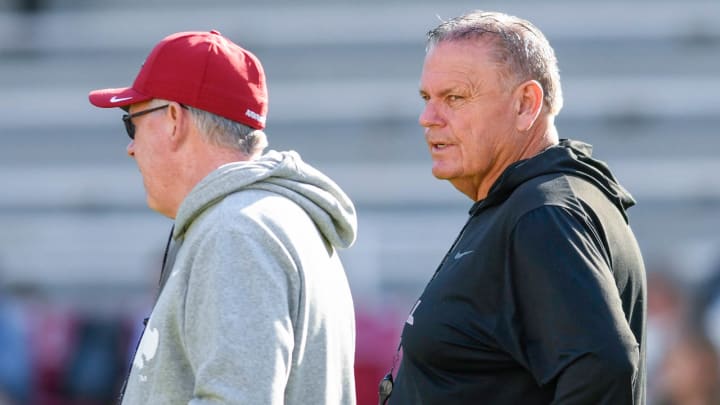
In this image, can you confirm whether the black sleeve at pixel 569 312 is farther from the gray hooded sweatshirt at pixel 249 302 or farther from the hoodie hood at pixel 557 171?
the gray hooded sweatshirt at pixel 249 302

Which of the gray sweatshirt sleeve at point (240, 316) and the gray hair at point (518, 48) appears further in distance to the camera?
the gray hair at point (518, 48)

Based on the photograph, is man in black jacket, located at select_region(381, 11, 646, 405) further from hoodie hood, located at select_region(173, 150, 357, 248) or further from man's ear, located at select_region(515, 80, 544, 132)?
hoodie hood, located at select_region(173, 150, 357, 248)

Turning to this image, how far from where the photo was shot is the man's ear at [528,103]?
2447 mm

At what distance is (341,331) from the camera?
2521 millimetres

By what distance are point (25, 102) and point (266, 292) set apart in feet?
30.4

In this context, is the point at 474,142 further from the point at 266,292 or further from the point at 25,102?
the point at 25,102

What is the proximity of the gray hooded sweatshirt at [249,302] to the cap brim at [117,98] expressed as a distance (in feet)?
0.83

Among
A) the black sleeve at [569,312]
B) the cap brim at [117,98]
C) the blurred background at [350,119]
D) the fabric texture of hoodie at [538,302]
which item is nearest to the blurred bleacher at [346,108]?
the blurred background at [350,119]

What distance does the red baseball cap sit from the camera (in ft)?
8.18

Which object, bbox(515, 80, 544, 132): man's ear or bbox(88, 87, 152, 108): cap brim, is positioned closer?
bbox(515, 80, 544, 132): man's ear

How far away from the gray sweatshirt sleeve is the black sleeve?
401 mm

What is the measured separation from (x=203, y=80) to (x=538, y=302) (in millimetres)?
782

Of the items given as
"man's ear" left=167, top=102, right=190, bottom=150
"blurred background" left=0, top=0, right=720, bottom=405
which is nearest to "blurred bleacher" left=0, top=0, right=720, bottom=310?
"blurred background" left=0, top=0, right=720, bottom=405

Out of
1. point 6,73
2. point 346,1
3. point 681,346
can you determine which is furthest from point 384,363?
point 6,73
